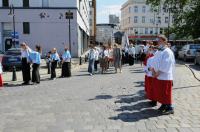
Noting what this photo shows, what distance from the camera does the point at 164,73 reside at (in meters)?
8.43

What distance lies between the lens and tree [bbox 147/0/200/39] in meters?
37.3

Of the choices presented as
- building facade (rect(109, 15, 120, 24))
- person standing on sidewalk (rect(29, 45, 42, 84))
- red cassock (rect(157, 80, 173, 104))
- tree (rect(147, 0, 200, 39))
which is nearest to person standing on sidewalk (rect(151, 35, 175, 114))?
red cassock (rect(157, 80, 173, 104))

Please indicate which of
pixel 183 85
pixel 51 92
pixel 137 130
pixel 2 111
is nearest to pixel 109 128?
pixel 137 130

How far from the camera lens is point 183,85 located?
1370cm

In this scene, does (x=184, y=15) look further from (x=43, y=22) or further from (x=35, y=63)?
(x=35, y=63)

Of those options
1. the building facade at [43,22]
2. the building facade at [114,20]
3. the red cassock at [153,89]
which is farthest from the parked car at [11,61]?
the building facade at [114,20]

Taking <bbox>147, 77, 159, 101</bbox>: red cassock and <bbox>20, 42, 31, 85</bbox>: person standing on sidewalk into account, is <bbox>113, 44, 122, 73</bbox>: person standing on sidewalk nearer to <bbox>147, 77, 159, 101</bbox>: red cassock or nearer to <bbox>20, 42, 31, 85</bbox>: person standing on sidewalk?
<bbox>20, 42, 31, 85</bbox>: person standing on sidewalk

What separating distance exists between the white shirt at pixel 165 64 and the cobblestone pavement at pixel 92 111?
0.93 meters

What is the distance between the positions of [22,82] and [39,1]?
A: 2499 cm

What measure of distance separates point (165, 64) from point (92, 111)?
2142 millimetres

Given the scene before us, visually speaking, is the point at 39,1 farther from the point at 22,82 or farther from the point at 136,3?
the point at 136,3

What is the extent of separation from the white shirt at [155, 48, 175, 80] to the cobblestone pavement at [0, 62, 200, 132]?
3.05 feet

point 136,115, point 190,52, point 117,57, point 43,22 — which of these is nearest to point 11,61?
point 117,57

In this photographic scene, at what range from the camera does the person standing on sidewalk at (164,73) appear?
831 cm
